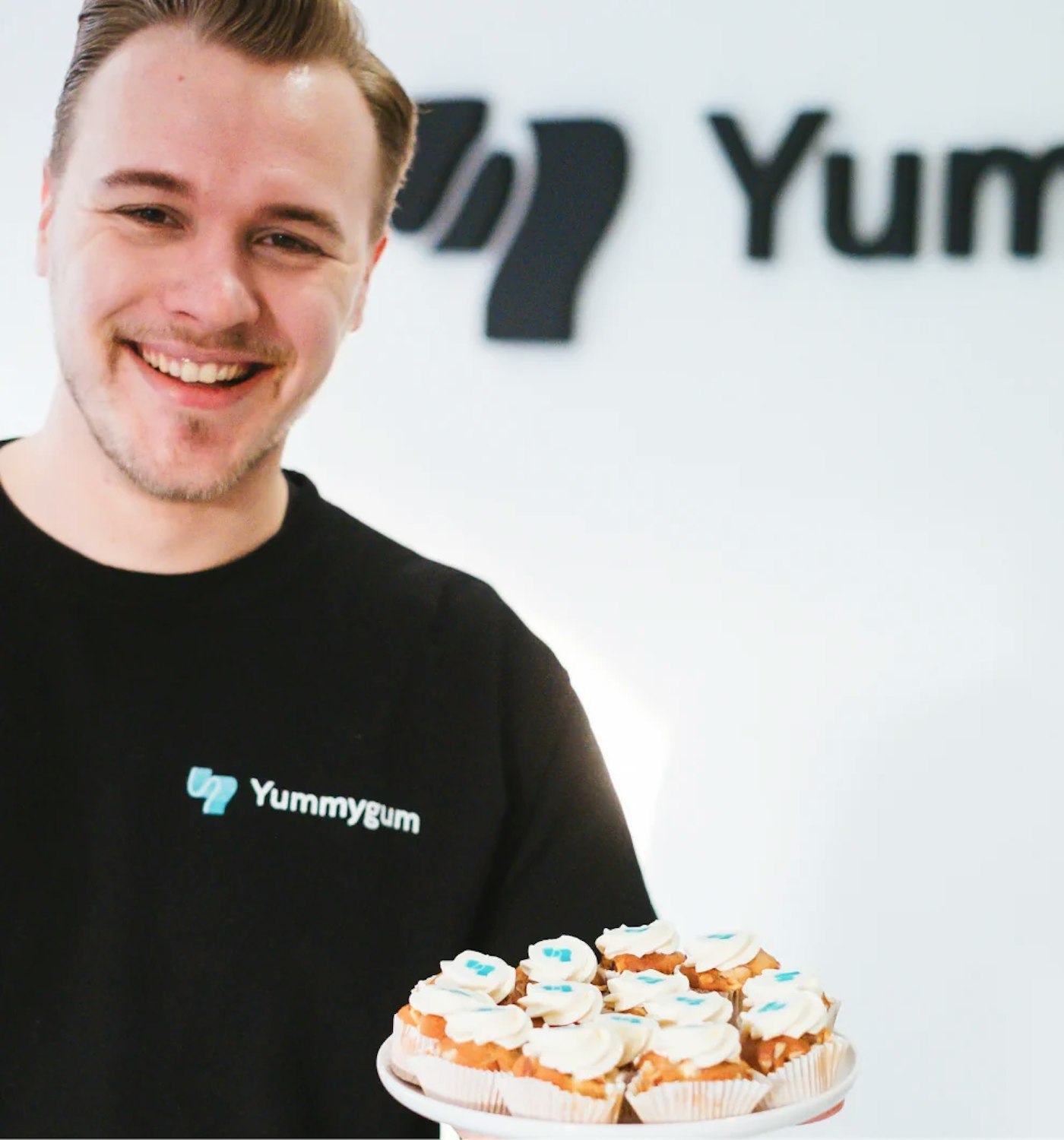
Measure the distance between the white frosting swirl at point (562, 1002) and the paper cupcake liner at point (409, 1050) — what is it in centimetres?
14

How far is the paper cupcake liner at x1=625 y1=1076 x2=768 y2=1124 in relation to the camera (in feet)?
3.96

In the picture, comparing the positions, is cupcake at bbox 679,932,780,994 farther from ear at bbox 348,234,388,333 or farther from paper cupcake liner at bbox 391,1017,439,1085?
ear at bbox 348,234,388,333

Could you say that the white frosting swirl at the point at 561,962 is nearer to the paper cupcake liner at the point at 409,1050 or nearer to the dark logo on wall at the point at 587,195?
the paper cupcake liner at the point at 409,1050

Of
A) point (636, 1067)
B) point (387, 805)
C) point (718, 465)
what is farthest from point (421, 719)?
point (718, 465)

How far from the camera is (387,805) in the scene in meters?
1.55

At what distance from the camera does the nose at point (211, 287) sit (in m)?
1.49

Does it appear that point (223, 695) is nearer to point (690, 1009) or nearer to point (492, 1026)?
point (492, 1026)

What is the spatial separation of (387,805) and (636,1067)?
→ 0.39 m

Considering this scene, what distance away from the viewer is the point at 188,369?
5.01 ft

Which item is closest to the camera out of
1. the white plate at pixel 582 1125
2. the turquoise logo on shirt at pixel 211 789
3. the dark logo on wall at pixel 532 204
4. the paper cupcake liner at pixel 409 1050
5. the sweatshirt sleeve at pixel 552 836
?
the white plate at pixel 582 1125

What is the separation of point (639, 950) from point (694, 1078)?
0.29 metres

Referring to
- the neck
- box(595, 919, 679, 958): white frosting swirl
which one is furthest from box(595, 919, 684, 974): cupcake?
the neck

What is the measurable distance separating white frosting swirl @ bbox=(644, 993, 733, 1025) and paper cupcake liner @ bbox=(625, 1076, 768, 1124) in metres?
0.08

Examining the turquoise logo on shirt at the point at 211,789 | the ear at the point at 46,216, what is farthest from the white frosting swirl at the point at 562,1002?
the ear at the point at 46,216
